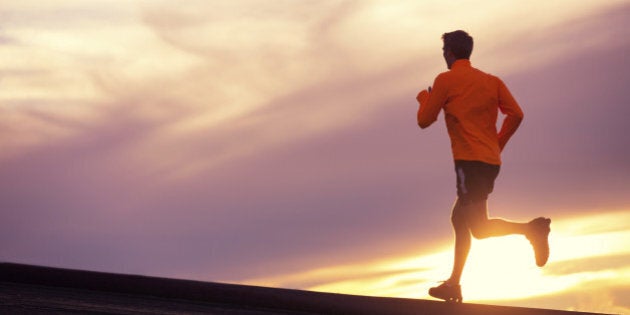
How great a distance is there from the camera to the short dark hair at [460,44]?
7.46 metres

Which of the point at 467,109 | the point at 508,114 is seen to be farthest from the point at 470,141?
the point at 508,114

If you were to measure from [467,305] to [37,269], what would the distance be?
124 inches

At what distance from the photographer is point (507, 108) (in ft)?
24.6

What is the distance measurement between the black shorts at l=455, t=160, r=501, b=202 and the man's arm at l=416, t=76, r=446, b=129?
0.39 metres

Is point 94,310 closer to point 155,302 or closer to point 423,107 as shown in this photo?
point 155,302

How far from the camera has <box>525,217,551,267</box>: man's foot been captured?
24.1ft

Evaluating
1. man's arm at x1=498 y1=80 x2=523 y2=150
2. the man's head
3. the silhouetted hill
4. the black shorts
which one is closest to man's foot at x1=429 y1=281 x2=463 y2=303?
the silhouetted hill

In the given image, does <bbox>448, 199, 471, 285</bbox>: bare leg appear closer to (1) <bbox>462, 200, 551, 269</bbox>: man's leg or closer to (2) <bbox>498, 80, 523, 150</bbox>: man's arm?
(1) <bbox>462, 200, 551, 269</bbox>: man's leg

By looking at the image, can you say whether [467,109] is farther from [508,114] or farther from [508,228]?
[508,228]

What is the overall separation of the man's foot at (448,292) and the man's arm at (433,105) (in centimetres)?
125

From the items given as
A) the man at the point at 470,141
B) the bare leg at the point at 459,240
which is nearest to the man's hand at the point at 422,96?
the man at the point at 470,141

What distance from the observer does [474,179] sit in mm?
7129

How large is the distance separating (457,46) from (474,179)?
110 cm

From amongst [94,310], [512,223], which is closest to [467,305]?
[512,223]
